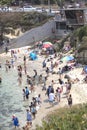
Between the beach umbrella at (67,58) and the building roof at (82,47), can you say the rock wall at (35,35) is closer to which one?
the beach umbrella at (67,58)

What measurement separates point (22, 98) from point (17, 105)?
2.06 meters

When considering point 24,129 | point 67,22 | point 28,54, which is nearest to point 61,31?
point 67,22

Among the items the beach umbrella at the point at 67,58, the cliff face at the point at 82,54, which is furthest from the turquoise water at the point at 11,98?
the cliff face at the point at 82,54

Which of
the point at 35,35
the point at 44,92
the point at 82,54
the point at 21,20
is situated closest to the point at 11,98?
the point at 44,92

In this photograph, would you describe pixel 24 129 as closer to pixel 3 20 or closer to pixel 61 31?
pixel 61 31

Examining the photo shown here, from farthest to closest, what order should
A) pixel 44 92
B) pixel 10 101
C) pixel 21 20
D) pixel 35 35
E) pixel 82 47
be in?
pixel 21 20 → pixel 35 35 → pixel 82 47 → pixel 44 92 → pixel 10 101

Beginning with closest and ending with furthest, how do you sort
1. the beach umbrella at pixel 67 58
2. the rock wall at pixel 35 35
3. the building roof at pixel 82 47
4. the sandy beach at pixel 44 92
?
the sandy beach at pixel 44 92 → the building roof at pixel 82 47 → the beach umbrella at pixel 67 58 → the rock wall at pixel 35 35

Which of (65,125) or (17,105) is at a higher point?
(65,125)

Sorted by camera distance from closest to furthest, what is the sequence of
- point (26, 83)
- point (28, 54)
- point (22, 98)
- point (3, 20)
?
point (22, 98), point (26, 83), point (28, 54), point (3, 20)

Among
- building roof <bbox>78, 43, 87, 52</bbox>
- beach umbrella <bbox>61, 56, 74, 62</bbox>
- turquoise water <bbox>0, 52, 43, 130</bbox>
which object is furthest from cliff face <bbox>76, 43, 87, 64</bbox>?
turquoise water <bbox>0, 52, 43, 130</bbox>

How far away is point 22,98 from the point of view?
113ft

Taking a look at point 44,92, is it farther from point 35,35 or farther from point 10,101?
point 35,35

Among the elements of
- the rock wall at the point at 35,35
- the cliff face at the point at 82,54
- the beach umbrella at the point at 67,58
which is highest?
the cliff face at the point at 82,54

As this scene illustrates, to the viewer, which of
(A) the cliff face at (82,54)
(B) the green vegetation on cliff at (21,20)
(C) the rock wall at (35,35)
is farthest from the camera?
(B) the green vegetation on cliff at (21,20)
